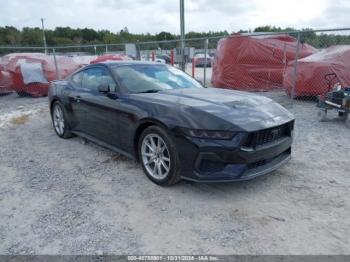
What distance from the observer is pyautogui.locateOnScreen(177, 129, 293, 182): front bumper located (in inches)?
132

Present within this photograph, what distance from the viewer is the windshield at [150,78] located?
14.8 ft

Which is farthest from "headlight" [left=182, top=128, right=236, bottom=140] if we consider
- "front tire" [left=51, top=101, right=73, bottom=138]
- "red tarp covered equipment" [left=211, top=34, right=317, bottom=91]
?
"red tarp covered equipment" [left=211, top=34, right=317, bottom=91]

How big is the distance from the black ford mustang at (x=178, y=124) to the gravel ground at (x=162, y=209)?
0.30 m

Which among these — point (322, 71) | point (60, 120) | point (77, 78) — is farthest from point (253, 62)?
point (60, 120)

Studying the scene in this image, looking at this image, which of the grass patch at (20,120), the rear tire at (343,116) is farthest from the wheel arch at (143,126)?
the rear tire at (343,116)

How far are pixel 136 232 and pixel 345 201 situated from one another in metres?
2.29

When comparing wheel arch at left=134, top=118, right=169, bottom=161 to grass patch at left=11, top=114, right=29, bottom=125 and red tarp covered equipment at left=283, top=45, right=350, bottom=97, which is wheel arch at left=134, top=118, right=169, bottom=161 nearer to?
grass patch at left=11, top=114, right=29, bottom=125

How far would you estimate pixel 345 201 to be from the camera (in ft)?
11.4

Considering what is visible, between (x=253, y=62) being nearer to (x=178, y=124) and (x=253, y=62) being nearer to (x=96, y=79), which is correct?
A: (x=96, y=79)

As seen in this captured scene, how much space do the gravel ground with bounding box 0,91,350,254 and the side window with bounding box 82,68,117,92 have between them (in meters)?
1.12

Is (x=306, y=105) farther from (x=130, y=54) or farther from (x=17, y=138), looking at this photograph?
(x=130, y=54)

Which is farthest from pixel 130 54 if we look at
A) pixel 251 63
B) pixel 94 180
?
pixel 94 180

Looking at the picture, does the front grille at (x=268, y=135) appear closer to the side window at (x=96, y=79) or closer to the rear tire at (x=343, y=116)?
Result: the side window at (x=96, y=79)

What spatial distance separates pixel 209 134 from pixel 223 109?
0.42m
